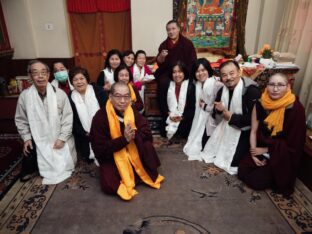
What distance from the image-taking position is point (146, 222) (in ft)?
6.62

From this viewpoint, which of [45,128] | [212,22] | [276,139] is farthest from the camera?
[212,22]

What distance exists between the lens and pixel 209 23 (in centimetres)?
507

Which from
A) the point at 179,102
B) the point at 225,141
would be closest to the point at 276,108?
the point at 225,141

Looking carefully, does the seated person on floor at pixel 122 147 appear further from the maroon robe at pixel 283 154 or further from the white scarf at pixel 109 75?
the white scarf at pixel 109 75

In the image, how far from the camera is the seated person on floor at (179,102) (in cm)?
320

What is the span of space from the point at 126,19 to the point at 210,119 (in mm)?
3497

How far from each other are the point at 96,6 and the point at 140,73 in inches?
84.9

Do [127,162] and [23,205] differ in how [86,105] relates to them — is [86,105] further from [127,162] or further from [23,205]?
[23,205]

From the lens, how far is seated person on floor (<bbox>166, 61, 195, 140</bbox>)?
126 inches

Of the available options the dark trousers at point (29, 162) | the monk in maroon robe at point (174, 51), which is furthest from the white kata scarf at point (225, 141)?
the dark trousers at point (29, 162)

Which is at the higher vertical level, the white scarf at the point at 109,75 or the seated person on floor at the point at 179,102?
the white scarf at the point at 109,75

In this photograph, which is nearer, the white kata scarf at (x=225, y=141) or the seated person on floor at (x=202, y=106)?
the white kata scarf at (x=225, y=141)

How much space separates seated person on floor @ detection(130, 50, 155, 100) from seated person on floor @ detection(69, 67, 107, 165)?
113cm

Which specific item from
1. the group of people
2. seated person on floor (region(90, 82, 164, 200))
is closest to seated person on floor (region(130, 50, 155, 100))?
the group of people
